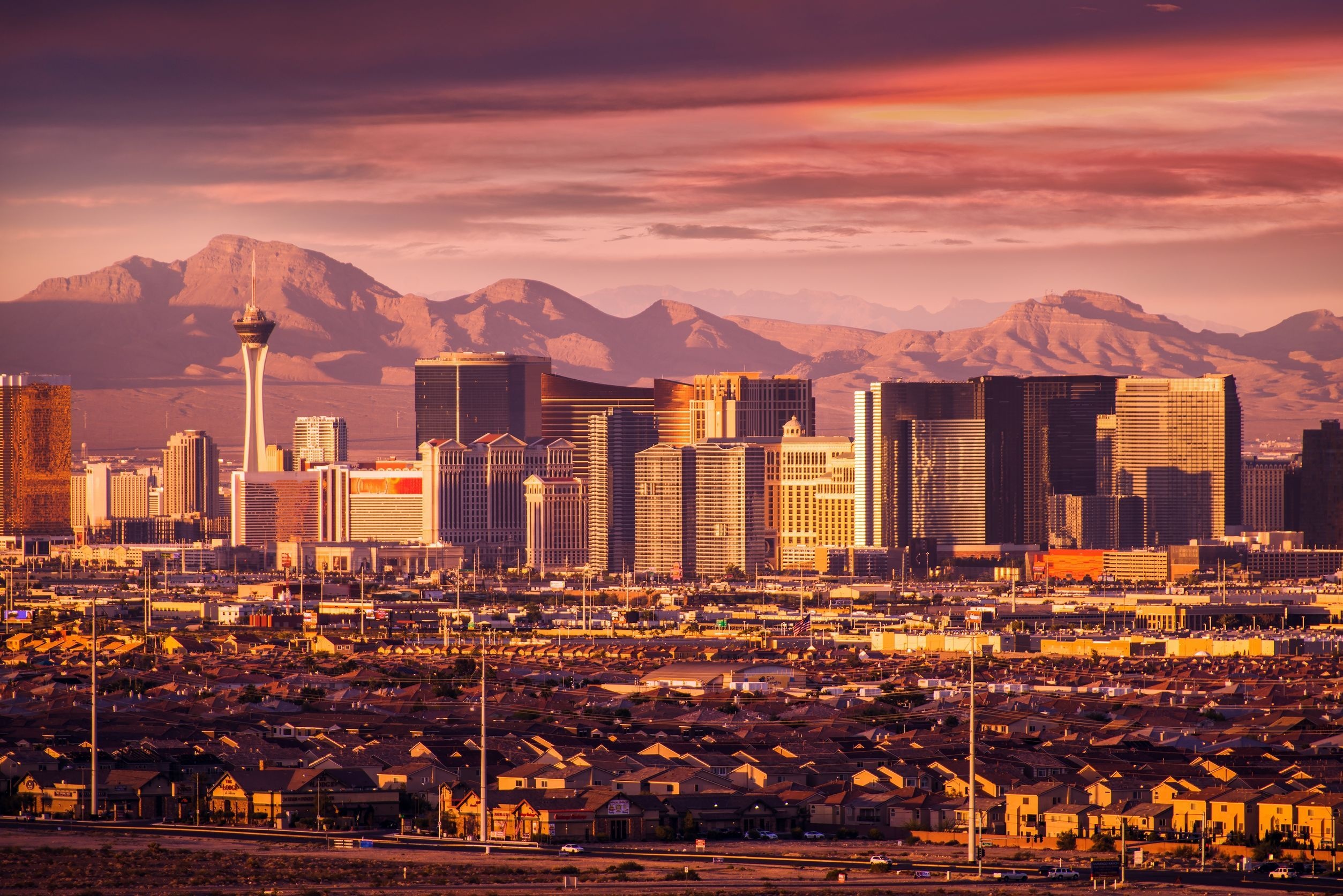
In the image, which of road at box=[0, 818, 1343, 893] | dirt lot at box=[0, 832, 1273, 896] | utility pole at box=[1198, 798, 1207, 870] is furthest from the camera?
utility pole at box=[1198, 798, 1207, 870]

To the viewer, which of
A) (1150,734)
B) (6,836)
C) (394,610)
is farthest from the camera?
(394,610)

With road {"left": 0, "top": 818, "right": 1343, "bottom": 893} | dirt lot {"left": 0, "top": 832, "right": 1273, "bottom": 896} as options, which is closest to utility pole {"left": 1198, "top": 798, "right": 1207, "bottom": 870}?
road {"left": 0, "top": 818, "right": 1343, "bottom": 893}

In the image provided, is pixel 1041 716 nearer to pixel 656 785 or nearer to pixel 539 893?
pixel 656 785

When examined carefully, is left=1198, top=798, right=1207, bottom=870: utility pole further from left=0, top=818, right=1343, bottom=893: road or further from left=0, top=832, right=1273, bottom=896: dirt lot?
left=0, top=832, right=1273, bottom=896: dirt lot

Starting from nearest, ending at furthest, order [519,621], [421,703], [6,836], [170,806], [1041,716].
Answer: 1. [6,836]
2. [170,806]
3. [1041,716]
4. [421,703]
5. [519,621]

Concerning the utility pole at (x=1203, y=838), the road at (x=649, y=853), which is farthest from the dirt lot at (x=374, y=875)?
the utility pole at (x=1203, y=838)

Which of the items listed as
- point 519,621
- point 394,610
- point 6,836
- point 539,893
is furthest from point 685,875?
point 394,610
